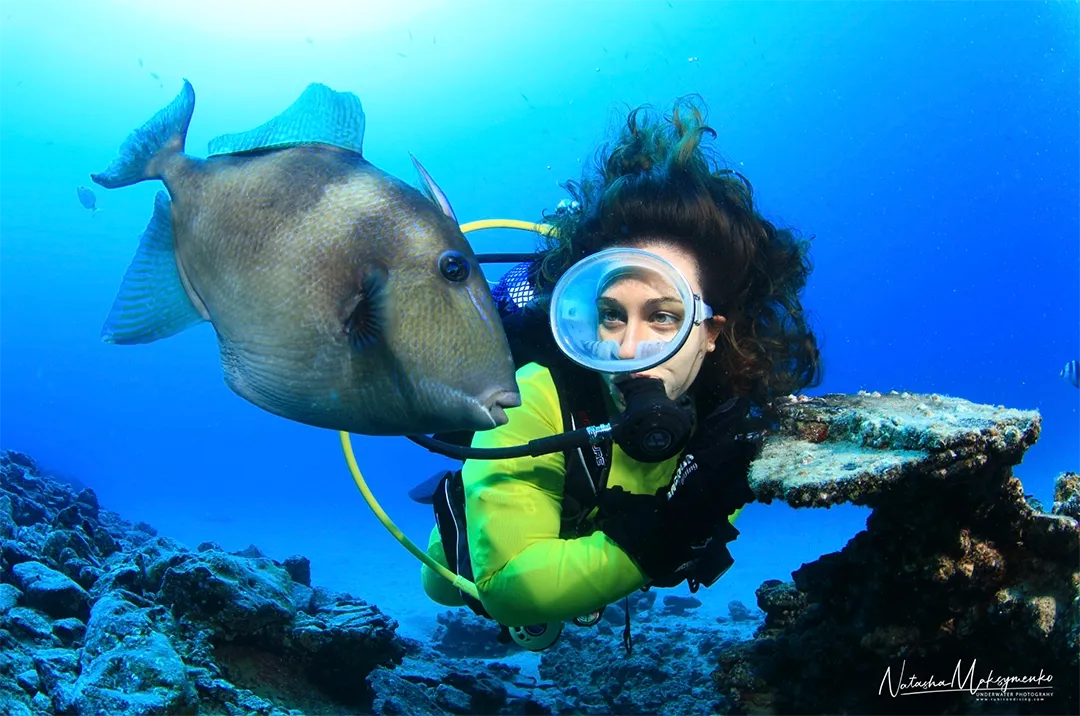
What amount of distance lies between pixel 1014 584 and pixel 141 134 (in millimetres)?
2886

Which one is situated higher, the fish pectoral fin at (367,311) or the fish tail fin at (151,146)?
the fish tail fin at (151,146)

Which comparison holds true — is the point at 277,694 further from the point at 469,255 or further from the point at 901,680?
the point at 469,255

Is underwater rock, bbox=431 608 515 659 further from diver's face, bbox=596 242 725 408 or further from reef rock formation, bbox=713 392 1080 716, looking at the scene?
diver's face, bbox=596 242 725 408

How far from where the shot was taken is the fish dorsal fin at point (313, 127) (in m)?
1.14

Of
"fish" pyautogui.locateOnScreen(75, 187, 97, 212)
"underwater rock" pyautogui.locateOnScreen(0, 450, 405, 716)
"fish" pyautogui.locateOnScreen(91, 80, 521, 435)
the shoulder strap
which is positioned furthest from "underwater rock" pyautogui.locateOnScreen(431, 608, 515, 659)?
"fish" pyautogui.locateOnScreen(75, 187, 97, 212)

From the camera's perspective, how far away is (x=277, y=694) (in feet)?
10.7

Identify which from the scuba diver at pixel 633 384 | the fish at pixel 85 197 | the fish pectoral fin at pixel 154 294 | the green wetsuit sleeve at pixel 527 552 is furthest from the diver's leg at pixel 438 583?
the fish at pixel 85 197

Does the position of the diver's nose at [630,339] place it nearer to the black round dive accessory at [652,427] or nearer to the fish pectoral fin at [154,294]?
the black round dive accessory at [652,427]

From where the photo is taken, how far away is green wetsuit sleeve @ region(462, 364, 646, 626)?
2.15 m

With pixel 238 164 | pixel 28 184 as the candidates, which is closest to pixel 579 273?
pixel 238 164

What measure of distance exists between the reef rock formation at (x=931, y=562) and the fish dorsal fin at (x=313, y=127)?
1357 mm

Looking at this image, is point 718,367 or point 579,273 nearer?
point 579,273

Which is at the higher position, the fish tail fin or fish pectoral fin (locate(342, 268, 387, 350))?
the fish tail fin

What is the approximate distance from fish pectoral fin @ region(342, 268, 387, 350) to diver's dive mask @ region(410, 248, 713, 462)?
1102 millimetres
